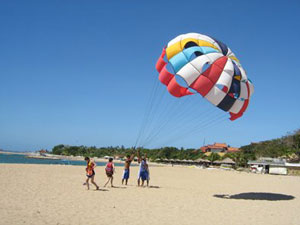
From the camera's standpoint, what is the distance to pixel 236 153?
244 feet

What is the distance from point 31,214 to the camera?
6953mm

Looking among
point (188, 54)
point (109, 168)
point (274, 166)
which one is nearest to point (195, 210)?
point (109, 168)

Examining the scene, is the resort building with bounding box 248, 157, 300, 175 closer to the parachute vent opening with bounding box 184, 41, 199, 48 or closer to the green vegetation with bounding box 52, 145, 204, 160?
the green vegetation with bounding box 52, 145, 204, 160

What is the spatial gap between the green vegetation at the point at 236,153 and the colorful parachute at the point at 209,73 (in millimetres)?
3775

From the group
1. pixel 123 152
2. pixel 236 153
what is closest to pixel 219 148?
pixel 236 153

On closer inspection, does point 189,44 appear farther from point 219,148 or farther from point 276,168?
point 219,148

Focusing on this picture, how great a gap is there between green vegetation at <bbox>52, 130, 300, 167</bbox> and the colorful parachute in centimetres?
377

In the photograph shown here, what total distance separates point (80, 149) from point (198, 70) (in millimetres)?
139179

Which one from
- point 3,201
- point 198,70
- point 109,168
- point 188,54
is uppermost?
point 188,54

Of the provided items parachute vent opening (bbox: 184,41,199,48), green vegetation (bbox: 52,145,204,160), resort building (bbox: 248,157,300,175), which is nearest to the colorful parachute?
parachute vent opening (bbox: 184,41,199,48)

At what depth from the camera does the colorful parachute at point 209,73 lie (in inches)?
447

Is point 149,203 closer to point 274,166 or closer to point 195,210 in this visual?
point 195,210

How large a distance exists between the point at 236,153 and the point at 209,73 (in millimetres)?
67214

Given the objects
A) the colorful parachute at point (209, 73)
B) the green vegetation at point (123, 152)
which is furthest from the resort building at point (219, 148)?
the colorful parachute at point (209, 73)
